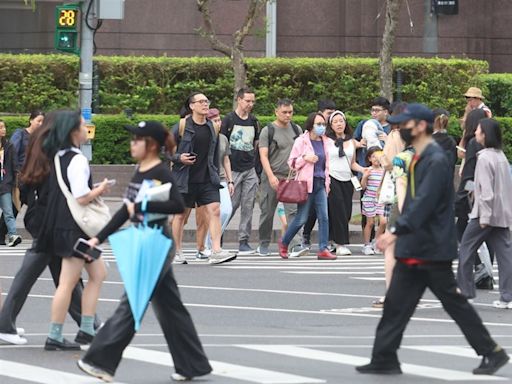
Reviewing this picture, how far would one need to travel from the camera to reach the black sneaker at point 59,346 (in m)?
10.9

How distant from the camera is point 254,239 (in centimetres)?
2166

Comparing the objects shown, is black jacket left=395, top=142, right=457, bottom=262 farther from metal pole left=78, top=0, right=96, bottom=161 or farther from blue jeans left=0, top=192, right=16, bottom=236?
metal pole left=78, top=0, right=96, bottom=161

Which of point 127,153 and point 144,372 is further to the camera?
point 127,153

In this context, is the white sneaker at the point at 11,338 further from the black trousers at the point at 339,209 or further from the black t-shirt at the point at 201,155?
the black trousers at the point at 339,209

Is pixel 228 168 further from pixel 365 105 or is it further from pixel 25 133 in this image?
pixel 365 105

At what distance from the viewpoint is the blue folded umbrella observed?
9375mm

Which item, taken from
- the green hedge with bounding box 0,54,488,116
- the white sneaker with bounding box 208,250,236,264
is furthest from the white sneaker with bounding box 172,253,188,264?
the green hedge with bounding box 0,54,488,116

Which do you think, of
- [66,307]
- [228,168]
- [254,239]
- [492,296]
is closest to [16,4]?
[254,239]

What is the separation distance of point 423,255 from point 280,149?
9.19 m

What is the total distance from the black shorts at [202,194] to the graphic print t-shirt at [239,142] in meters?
1.84

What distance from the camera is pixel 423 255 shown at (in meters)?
9.65

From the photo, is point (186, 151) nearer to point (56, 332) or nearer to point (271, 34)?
point (56, 332)

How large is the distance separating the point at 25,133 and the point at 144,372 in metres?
9.80

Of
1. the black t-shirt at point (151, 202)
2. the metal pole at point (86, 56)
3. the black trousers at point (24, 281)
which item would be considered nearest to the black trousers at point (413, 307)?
the black t-shirt at point (151, 202)
